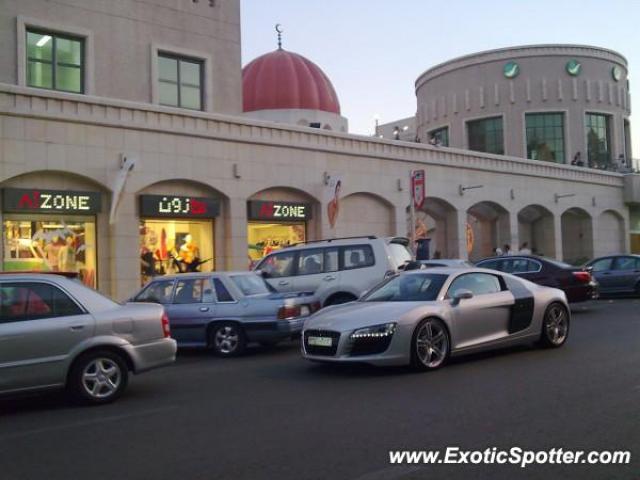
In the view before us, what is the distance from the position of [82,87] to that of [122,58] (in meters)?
1.61

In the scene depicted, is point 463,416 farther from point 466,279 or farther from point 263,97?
point 263,97

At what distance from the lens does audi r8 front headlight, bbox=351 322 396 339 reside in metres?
9.13

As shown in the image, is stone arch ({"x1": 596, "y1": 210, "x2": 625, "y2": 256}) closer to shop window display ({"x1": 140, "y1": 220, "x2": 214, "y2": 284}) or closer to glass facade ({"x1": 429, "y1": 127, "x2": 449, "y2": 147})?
glass facade ({"x1": 429, "y1": 127, "x2": 449, "y2": 147})

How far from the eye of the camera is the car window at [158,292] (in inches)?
517

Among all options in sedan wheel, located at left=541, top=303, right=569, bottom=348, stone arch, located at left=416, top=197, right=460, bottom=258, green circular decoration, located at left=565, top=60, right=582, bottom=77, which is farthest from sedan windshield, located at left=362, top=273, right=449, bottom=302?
green circular decoration, located at left=565, top=60, right=582, bottom=77

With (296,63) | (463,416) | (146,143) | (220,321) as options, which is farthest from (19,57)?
(296,63)

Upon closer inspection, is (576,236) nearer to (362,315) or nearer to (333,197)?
(333,197)

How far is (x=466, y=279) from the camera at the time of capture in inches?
409

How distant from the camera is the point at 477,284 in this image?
10.5 m

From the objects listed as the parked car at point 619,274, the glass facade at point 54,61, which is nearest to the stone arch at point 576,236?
the parked car at point 619,274

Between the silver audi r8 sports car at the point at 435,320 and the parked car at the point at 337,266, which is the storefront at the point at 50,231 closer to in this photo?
the parked car at the point at 337,266

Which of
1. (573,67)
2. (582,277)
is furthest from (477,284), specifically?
(573,67)

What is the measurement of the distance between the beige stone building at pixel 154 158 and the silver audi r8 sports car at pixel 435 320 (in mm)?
10220

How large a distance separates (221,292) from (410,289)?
3832 millimetres
